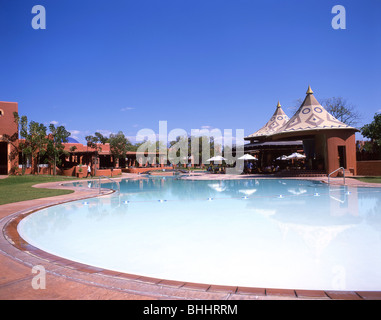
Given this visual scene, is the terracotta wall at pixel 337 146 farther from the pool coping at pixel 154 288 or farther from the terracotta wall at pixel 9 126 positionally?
the terracotta wall at pixel 9 126

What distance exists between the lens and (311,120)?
75.6 feet

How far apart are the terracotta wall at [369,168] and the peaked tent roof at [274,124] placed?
10.7 m

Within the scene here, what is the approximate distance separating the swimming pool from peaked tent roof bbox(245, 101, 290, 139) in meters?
22.5

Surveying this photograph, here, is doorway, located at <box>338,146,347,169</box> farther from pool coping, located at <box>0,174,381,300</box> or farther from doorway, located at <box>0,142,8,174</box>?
doorway, located at <box>0,142,8,174</box>

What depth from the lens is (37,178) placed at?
21.6 m

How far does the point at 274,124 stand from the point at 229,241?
93.7 ft

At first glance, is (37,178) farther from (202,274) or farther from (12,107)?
(202,274)

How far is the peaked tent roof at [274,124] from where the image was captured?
31.5m

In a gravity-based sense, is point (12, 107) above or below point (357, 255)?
above

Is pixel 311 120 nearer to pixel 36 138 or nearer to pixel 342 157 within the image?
pixel 342 157

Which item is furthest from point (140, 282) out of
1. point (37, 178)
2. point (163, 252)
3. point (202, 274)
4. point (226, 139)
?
point (226, 139)

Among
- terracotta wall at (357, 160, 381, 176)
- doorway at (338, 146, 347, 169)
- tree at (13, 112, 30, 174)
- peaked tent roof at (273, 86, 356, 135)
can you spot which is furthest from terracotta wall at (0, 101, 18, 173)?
terracotta wall at (357, 160, 381, 176)
